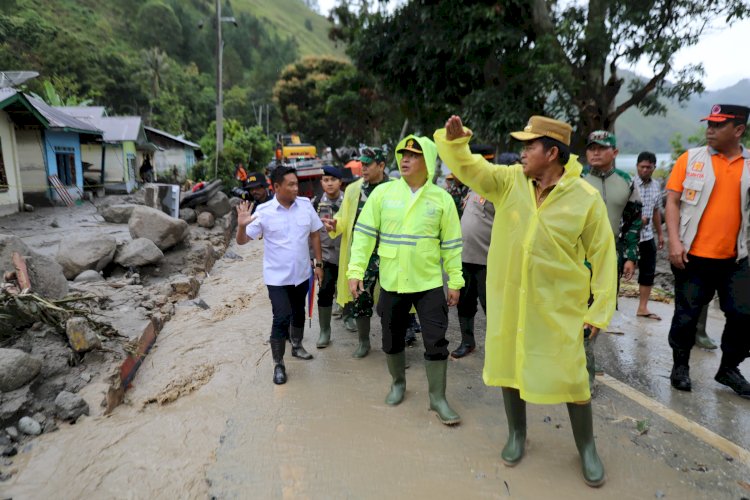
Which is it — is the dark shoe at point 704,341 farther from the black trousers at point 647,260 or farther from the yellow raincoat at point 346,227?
the yellow raincoat at point 346,227

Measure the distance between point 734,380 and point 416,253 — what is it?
2600mm

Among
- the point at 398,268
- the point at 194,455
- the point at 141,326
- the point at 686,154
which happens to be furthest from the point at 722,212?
the point at 141,326

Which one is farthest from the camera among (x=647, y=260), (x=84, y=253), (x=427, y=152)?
(x=84, y=253)

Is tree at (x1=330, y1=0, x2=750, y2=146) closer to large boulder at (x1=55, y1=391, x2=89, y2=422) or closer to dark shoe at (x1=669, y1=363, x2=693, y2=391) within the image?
dark shoe at (x1=669, y1=363, x2=693, y2=391)

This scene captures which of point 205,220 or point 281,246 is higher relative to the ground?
point 281,246

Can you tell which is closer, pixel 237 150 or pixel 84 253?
pixel 84 253

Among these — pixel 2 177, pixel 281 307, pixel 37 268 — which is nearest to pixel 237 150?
pixel 2 177

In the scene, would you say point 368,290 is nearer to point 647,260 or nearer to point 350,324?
point 350,324

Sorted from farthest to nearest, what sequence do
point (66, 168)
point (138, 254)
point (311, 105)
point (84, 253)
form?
point (311, 105), point (66, 168), point (138, 254), point (84, 253)

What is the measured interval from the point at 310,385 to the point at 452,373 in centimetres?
119

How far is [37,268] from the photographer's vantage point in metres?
4.50

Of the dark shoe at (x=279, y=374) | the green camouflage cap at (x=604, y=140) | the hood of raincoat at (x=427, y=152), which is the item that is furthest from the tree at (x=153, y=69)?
the green camouflage cap at (x=604, y=140)

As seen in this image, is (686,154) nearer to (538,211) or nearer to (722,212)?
(722,212)

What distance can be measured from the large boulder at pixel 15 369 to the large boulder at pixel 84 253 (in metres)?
3.13
